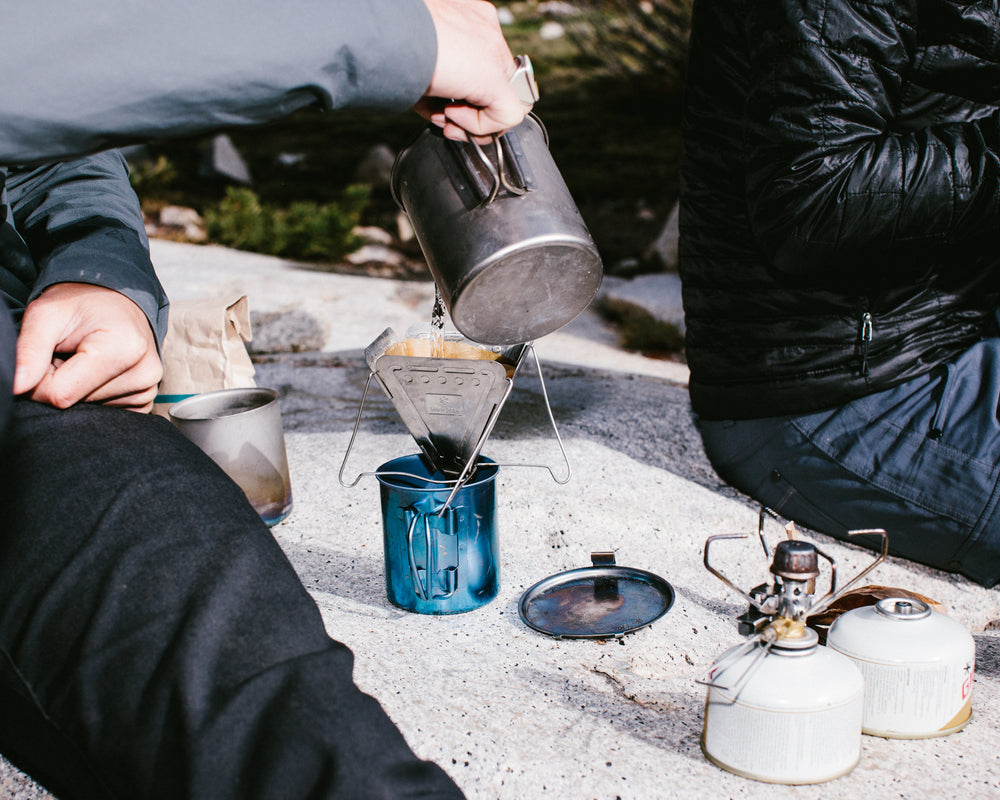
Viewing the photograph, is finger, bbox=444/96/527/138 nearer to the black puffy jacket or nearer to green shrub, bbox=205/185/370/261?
the black puffy jacket

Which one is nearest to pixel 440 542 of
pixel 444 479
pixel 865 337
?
pixel 444 479

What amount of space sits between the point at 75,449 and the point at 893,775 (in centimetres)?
140

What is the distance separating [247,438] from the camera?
7.34 ft

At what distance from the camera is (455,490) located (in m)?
1.86

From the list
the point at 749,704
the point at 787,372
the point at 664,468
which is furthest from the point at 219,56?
the point at 664,468

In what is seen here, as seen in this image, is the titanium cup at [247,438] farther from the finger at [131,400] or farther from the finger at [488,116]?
the finger at [488,116]

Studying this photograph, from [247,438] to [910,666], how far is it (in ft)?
5.19

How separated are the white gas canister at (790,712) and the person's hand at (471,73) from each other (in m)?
0.95

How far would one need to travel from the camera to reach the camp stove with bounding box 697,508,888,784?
1367 millimetres

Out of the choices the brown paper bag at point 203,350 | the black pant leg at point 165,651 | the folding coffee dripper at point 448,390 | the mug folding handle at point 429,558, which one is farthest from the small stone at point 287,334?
the black pant leg at point 165,651

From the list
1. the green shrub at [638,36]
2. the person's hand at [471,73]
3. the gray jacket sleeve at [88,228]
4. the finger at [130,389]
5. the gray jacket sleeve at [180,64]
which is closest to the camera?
the gray jacket sleeve at [180,64]

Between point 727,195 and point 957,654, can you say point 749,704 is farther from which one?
point 727,195

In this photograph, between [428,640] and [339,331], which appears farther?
[339,331]

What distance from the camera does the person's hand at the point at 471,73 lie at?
1198mm
